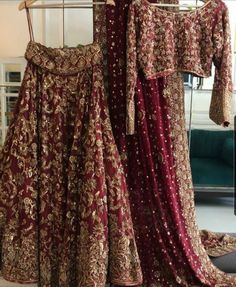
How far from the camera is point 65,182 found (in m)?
1.33

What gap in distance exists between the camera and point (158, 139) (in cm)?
135

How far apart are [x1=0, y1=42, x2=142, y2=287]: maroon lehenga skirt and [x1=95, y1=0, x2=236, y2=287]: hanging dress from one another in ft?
0.29

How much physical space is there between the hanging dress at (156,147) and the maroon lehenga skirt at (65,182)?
0.09 metres

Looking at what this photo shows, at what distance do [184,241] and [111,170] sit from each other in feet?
1.53

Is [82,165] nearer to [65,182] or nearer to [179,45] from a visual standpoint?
[65,182]

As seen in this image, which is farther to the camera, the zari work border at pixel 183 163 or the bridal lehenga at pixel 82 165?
the zari work border at pixel 183 163

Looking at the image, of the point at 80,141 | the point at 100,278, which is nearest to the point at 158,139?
the point at 80,141

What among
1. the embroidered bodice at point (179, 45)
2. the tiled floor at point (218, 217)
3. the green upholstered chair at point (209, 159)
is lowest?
the tiled floor at point (218, 217)

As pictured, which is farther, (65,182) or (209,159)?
(209,159)

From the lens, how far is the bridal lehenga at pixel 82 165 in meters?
1.26

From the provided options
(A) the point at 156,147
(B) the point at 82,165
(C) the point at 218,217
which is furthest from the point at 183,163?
(C) the point at 218,217

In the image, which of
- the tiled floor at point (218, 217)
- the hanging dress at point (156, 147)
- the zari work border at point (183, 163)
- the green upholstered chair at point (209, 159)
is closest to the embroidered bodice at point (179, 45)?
the hanging dress at point (156, 147)

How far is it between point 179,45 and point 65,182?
698mm

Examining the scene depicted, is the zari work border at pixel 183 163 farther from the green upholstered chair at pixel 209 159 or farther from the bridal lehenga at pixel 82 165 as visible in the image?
the green upholstered chair at pixel 209 159
